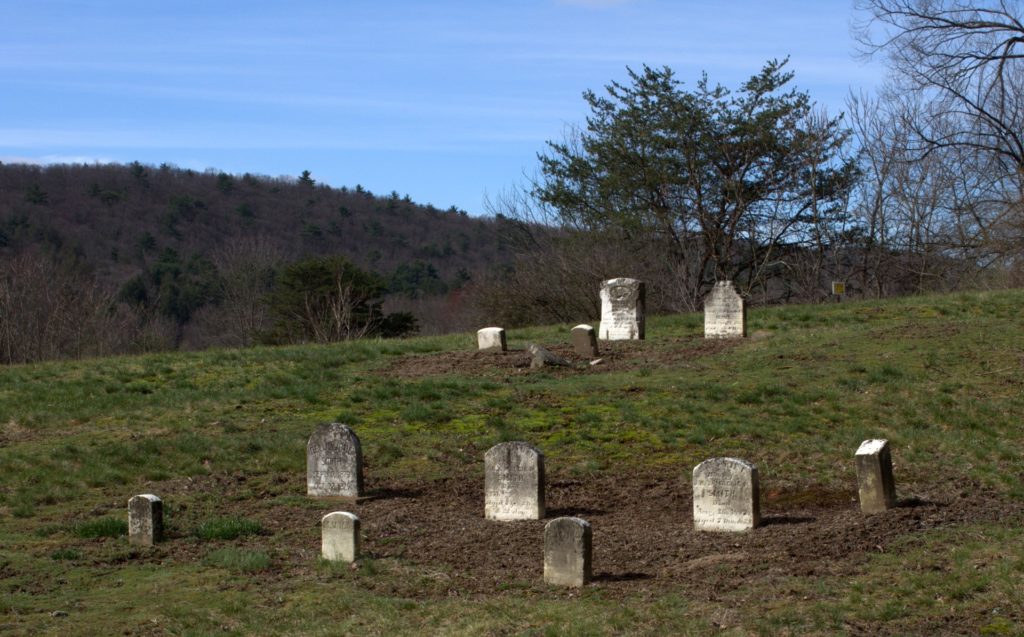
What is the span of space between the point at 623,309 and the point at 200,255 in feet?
210

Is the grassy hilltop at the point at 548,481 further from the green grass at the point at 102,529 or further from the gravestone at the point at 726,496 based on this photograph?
the gravestone at the point at 726,496

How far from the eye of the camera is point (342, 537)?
31.5ft

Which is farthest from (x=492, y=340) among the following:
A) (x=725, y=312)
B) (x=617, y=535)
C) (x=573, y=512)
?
(x=617, y=535)

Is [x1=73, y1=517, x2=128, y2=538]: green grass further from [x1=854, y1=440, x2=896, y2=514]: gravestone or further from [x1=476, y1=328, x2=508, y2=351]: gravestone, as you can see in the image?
[x1=476, y1=328, x2=508, y2=351]: gravestone

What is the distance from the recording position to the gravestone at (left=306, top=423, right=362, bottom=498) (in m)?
12.4

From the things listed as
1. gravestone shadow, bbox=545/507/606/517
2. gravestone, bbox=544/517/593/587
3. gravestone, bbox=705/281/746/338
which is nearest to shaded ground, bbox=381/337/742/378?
gravestone, bbox=705/281/746/338

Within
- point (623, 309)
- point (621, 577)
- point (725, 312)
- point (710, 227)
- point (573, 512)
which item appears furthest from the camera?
point (710, 227)

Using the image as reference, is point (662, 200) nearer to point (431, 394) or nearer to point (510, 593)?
point (431, 394)

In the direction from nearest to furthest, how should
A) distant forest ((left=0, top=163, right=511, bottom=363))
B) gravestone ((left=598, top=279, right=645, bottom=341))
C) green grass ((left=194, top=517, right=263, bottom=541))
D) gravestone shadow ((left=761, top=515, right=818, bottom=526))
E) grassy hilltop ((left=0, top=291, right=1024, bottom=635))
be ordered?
grassy hilltop ((left=0, top=291, right=1024, bottom=635)) → gravestone shadow ((left=761, top=515, right=818, bottom=526)) → green grass ((left=194, top=517, right=263, bottom=541)) → gravestone ((left=598, top=279, right=645, bottom=341)) → distant forest ((left=0, top=163, right=511, bottom=363))

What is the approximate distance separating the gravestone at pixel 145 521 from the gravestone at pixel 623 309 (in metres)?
11.9

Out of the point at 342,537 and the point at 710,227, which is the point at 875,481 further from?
the point at 710,227

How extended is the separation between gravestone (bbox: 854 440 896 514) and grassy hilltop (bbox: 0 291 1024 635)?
0.21 meters

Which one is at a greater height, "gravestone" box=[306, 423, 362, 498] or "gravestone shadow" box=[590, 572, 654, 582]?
"gravestone" box=[306, 423, 362, 498]

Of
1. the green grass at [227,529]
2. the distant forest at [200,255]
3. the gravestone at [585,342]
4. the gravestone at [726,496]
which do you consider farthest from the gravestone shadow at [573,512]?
the distant forest at [200,255]
